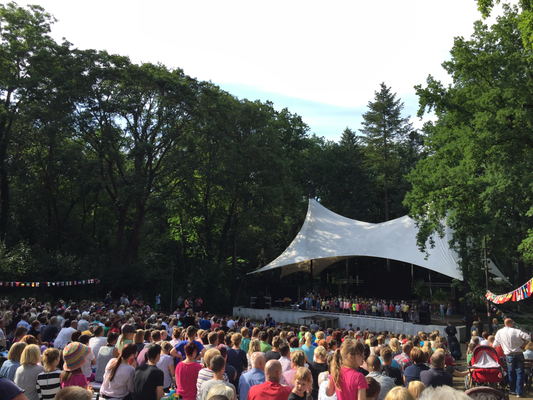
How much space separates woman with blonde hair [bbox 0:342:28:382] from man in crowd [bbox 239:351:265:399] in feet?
8.19

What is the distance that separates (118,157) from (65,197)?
725 cm

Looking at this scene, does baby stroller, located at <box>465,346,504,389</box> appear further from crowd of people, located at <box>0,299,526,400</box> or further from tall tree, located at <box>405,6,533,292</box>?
tall tree, located at <box>405,6,533,292</box>

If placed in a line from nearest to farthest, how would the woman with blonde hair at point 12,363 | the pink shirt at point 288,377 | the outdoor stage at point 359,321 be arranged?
the woman with blonde hair at point 12,363, the pink shirt at point 288,377, the outdoor stage at point 359,321

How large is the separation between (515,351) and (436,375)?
4858 millimetres

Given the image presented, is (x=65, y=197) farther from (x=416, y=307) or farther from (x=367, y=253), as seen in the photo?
(x=416, y=307)

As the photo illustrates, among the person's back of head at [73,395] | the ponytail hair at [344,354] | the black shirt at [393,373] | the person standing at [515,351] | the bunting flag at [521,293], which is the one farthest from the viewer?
the bunting flag at [521,293]

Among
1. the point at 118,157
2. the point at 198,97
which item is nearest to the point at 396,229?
the point at 198,97

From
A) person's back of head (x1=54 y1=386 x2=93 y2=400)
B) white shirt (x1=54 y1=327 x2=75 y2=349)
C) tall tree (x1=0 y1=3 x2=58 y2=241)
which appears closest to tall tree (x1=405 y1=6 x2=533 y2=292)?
white shirt (x1=54 y1=327 x2=75 y2=349)

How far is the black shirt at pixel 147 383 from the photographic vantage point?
14.4 ft

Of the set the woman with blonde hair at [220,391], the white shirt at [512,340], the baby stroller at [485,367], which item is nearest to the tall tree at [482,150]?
the white shirt at [512,340]

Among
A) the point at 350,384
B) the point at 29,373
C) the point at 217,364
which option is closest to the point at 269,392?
the point at 217,364

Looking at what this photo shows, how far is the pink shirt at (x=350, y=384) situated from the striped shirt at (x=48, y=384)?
2.89 meters

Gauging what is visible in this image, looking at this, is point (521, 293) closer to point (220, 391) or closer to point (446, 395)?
point (220, 391)

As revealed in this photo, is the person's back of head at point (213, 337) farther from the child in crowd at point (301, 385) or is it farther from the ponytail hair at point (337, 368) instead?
the ponytail hair at point (337, 368)
